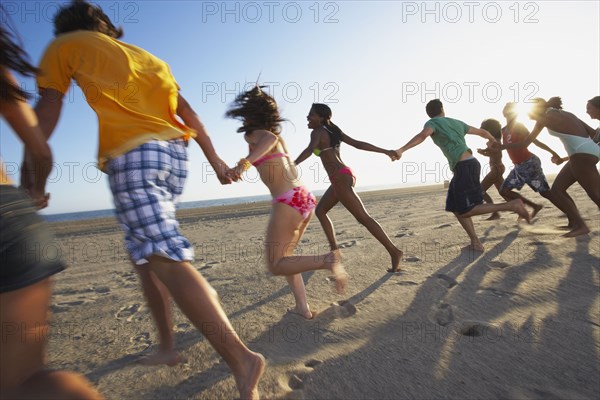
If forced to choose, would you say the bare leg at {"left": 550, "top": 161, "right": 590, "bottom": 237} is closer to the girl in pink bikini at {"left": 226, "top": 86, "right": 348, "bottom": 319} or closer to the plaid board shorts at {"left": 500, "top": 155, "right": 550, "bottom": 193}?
the plaid board shorts at {"left": 500, "top": 155, "right": 550, "bottom": 193}

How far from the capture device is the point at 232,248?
541 centimetres

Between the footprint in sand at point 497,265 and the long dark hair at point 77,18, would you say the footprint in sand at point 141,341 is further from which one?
the footprint in sand at point 497,265

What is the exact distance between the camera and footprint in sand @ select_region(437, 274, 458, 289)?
9.45ft

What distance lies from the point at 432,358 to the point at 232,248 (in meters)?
3.96

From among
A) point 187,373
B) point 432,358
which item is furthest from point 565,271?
point 187,373

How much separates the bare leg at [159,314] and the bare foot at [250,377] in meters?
0.57

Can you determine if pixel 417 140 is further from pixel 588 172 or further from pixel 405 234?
pixel 588 172

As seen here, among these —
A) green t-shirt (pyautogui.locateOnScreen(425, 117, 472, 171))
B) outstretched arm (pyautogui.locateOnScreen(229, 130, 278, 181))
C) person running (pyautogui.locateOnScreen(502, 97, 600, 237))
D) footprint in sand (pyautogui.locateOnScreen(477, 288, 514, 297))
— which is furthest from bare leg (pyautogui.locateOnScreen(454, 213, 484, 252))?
outstretched arm (pyautogui.locateOnScreen(229, 130, 278, 181))

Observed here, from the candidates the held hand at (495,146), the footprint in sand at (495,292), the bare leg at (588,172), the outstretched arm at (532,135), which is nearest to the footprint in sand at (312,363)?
the footprint in sand at (495,292)

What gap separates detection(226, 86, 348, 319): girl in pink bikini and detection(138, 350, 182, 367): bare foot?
719 millimetres

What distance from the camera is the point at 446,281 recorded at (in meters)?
2.97

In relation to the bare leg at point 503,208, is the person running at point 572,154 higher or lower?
higher

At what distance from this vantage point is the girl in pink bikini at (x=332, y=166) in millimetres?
3822

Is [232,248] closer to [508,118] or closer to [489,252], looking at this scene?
[489,252]
